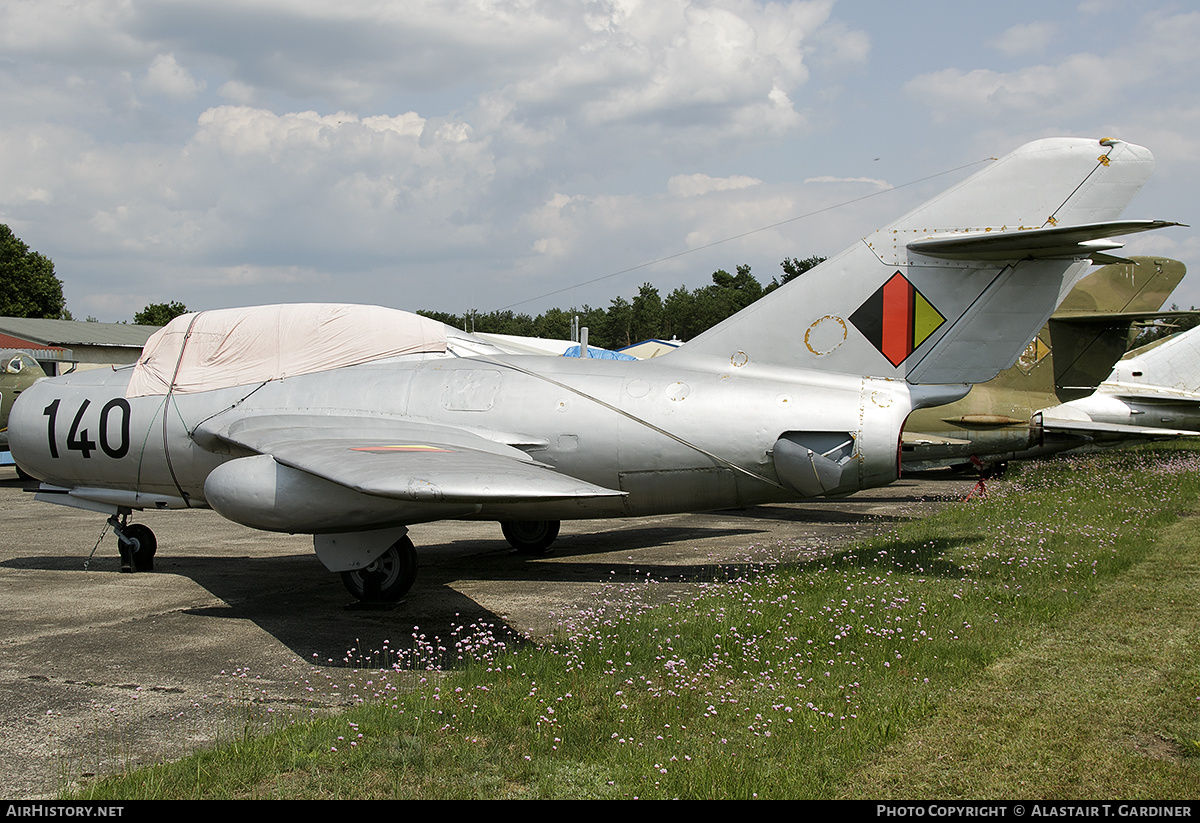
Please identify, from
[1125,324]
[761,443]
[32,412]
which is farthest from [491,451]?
[1125,324]

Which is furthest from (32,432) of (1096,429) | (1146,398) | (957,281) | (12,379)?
(1146,398)

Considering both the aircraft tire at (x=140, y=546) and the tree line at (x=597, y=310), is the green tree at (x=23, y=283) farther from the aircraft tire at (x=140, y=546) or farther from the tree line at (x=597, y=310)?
the aircraft tire at (x=140, y=546)

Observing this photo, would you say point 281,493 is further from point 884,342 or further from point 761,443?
point 884,342

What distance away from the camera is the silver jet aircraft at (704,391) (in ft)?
26.0

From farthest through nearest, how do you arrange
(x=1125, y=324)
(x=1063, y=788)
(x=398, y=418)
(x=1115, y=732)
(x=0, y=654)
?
(x=1125, y=324)
(x=398, y=418)
(x=0, y=654)
(x=1115, y=732)
(x=1063, y=788)

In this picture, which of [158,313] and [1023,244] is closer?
[1023,244]

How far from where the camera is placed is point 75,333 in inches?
1853

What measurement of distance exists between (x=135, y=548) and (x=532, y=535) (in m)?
4.72

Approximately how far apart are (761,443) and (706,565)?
2.49 meters

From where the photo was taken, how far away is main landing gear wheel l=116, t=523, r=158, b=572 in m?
9.93

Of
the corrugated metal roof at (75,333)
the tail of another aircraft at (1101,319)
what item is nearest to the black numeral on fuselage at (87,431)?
the tail of another aircraft at (1101,319)

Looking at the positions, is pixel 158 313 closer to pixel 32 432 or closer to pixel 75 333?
pixel 75 333

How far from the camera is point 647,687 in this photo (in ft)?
17.5

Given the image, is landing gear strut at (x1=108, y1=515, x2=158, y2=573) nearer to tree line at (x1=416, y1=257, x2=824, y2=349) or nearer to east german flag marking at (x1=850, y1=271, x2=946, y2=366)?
east german flag marking at (x1=850, y1=271, x2=946, y2=366)
